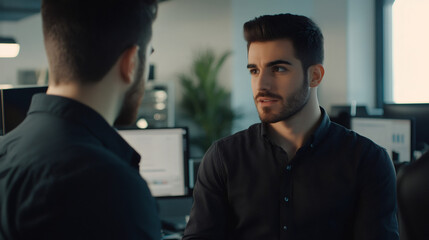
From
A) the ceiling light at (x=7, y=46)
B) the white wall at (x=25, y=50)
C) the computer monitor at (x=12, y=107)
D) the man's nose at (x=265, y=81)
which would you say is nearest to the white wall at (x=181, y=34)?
the white wall at (x=25, y=50)

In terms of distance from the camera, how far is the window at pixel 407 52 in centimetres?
542

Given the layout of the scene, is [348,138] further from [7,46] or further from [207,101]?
[207,101]

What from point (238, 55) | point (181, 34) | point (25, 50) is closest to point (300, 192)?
point (238, 55)

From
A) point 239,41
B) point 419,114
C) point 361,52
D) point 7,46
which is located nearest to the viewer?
point 419,114

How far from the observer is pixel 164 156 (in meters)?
2.27

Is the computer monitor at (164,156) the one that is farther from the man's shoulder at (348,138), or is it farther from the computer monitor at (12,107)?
the man's shoulder at (348,138)

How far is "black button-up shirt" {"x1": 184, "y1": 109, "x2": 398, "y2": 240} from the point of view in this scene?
1384 millimetres

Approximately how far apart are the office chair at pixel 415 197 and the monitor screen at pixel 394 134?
62.9 inches

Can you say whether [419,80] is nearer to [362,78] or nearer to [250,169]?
[362,78]

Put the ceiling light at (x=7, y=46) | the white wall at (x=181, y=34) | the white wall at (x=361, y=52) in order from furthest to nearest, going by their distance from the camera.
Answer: the white wall at (x=181, y=34) < the white wall at (x=361, y=52) < the ceiling light at (x=7, y=46)

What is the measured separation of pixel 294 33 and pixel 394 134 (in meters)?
1.77

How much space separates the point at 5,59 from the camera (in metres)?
7.29

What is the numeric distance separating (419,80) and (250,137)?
15.2 ft

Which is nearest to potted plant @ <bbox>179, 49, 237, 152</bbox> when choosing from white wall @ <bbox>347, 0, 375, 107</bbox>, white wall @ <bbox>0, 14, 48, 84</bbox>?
white wall @ <bbox>347, 0, 375, 107</bbox>
